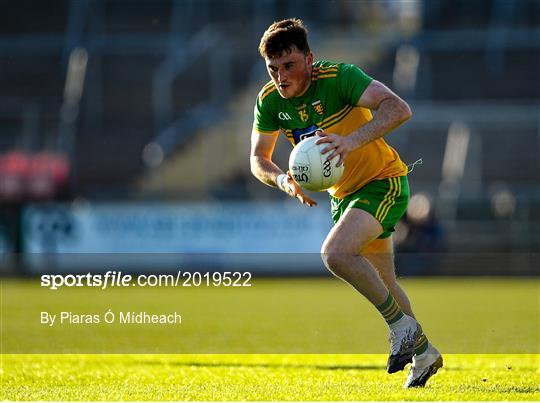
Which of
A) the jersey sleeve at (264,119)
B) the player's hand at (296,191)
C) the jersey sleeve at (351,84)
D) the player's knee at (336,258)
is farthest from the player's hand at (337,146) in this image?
the jersey sleeve at (264,119)

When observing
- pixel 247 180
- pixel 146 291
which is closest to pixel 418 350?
pixel 146 291

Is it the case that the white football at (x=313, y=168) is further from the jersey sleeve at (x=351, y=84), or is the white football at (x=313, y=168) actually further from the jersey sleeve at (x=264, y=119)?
the jersey sleeve at (x=264, y=119)

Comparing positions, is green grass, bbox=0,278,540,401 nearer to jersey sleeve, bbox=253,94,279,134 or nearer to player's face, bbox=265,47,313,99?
jersey sleeve, bbox=253,94,279,134

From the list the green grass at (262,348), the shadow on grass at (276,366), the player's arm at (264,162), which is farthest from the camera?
the shadow on grass at (276,366)

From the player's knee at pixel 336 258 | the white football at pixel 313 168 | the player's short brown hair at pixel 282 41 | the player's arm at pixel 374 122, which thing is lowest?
the player's knee at pixel 336 258

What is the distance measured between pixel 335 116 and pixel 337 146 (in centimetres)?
59

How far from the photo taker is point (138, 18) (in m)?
30.2

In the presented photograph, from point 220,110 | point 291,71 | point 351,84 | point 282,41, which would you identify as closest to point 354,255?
point 351,84

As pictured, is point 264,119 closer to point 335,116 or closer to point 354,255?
point 335,116

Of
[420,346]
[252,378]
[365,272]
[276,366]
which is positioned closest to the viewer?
[365,272]

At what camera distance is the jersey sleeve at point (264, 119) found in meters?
7.24

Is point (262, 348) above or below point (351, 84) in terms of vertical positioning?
below

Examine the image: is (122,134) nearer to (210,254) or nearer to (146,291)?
(210,254)

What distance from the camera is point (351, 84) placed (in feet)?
22.5
